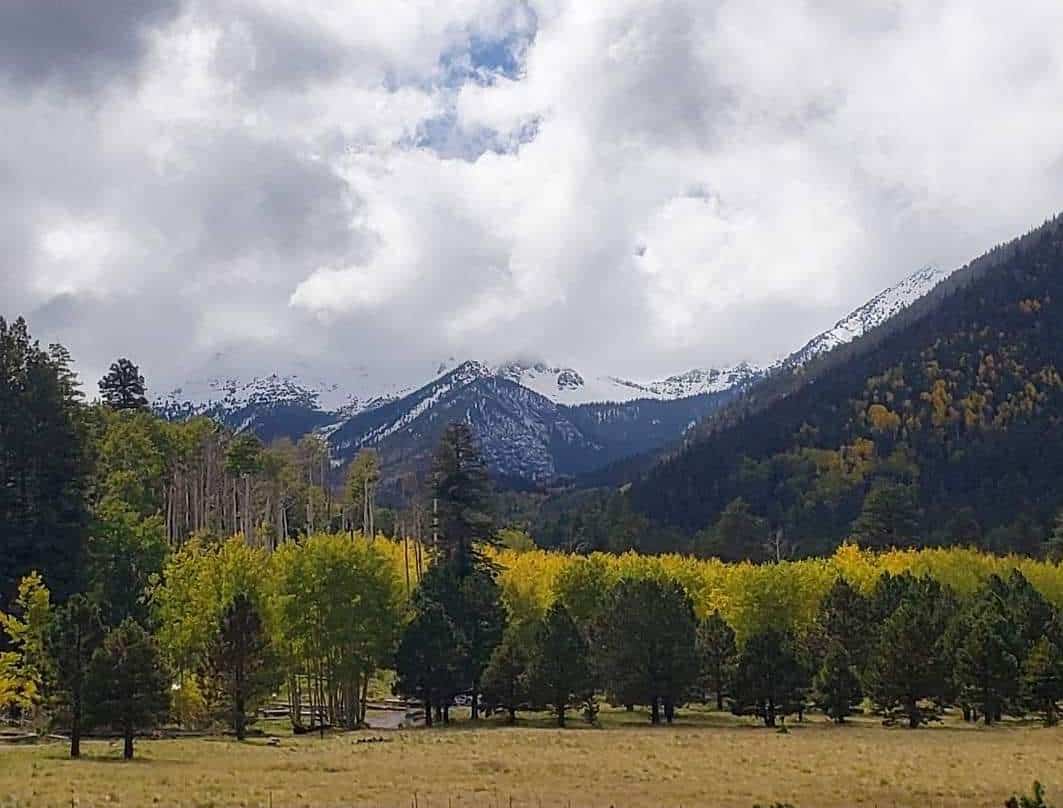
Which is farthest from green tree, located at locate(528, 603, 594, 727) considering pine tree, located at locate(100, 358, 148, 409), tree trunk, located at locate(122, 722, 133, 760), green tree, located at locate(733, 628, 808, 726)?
pine tree, located at locate(100, 358, 148, 409)

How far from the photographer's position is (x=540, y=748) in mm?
44250

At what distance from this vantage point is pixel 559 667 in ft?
200

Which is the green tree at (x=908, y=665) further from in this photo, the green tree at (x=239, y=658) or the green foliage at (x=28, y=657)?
the green foliage at (x=28, y=657)

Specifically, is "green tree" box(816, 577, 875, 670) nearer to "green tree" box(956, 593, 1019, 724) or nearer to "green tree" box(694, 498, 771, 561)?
"green tree" box(956, 593, 1019, 724)

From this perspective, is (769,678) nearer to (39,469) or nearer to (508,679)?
(508,679)

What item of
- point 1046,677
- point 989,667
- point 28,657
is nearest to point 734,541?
point 989,667

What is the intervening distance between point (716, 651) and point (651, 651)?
29.6 ft

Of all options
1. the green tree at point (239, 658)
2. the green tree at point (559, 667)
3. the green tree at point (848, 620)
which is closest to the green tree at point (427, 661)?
the green tree at point (559, 667)

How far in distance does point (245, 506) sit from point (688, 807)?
73577 millimetres

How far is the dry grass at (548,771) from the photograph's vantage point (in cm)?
2995

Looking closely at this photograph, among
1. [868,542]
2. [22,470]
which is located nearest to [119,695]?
[22,470]

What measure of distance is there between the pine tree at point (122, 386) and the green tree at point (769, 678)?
7782 cm

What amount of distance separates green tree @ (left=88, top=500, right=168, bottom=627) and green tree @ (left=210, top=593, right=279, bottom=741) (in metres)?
8.79

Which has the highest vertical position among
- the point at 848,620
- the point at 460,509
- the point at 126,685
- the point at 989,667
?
the point at 460,509
